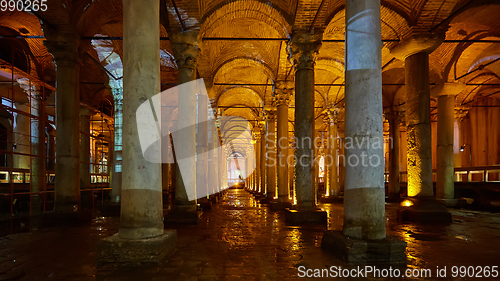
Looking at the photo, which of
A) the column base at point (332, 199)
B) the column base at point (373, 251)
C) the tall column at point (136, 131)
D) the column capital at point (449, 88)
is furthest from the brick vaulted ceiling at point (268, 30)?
the column base at point (373, 251)

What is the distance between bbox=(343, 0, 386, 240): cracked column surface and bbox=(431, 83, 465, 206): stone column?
10.3 meters

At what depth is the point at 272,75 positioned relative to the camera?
14828mm

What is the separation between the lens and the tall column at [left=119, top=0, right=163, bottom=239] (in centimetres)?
486

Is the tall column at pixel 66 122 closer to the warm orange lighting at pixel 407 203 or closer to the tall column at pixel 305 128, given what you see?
the tall column at pixel 305 128

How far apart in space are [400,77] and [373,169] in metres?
14.9

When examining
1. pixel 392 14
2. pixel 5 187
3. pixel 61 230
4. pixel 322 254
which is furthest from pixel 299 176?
pixel 5 187

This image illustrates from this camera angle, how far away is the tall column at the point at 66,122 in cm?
939

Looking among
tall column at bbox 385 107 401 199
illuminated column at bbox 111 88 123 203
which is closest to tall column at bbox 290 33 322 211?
illuminated column at bbox 111 88 123 203

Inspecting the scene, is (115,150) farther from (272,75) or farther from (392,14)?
(392,14)

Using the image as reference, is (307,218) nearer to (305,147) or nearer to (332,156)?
(305,147)

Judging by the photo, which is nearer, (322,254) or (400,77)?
(322,254)

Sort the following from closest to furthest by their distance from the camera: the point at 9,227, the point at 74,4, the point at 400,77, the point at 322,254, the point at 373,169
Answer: the point at 373,169
the point at 322,254
the point at 9,227
the point at 74,4
the point at 400,77

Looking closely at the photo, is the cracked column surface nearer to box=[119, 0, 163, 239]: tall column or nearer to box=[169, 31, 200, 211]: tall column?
box=[119, 0, 163, 239]: tall column

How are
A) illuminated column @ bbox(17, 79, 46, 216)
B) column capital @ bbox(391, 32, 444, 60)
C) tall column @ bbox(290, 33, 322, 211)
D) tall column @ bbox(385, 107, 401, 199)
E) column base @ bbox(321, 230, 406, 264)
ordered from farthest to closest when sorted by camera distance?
tall column @ bbox(385, 107, 401, 199) → illuminated column @ bbox(17, 79, 46, 216) → column capital @ bbox(391, 32, 444, 60) → tall column @ bbox(290, 33, 322, 211) → column base @ bbox(321, 230, 406, 264)
